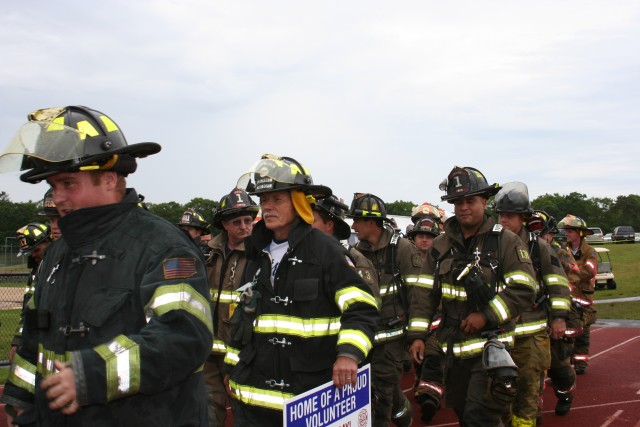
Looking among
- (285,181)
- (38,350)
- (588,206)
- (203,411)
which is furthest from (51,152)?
(588,206)

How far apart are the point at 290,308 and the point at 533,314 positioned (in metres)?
3.82

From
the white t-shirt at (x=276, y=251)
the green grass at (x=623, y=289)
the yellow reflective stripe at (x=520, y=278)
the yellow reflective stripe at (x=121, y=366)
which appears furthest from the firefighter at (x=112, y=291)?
the green grass at (x=623, y=289)

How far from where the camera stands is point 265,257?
171 inches

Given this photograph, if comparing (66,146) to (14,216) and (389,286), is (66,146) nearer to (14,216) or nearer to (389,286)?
(389,286)

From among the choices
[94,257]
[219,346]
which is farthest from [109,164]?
[219,346]

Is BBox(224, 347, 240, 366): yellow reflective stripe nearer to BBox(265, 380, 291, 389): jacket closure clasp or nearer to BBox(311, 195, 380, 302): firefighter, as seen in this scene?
BBox(265, 380, 291, 389): jacket closure clasp

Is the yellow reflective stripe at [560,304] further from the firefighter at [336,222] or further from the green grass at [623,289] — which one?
the green grass at [623,289]

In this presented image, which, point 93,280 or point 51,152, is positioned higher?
point 51,152

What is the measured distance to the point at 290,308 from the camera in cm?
406

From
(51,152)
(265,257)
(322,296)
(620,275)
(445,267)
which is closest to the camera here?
(51,152)

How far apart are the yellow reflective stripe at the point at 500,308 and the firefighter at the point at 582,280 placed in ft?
18.3

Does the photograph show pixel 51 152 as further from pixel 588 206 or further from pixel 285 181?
pixel 588 206

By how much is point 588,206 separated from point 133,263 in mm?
124038

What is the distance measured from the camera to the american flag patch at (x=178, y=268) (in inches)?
98.6
